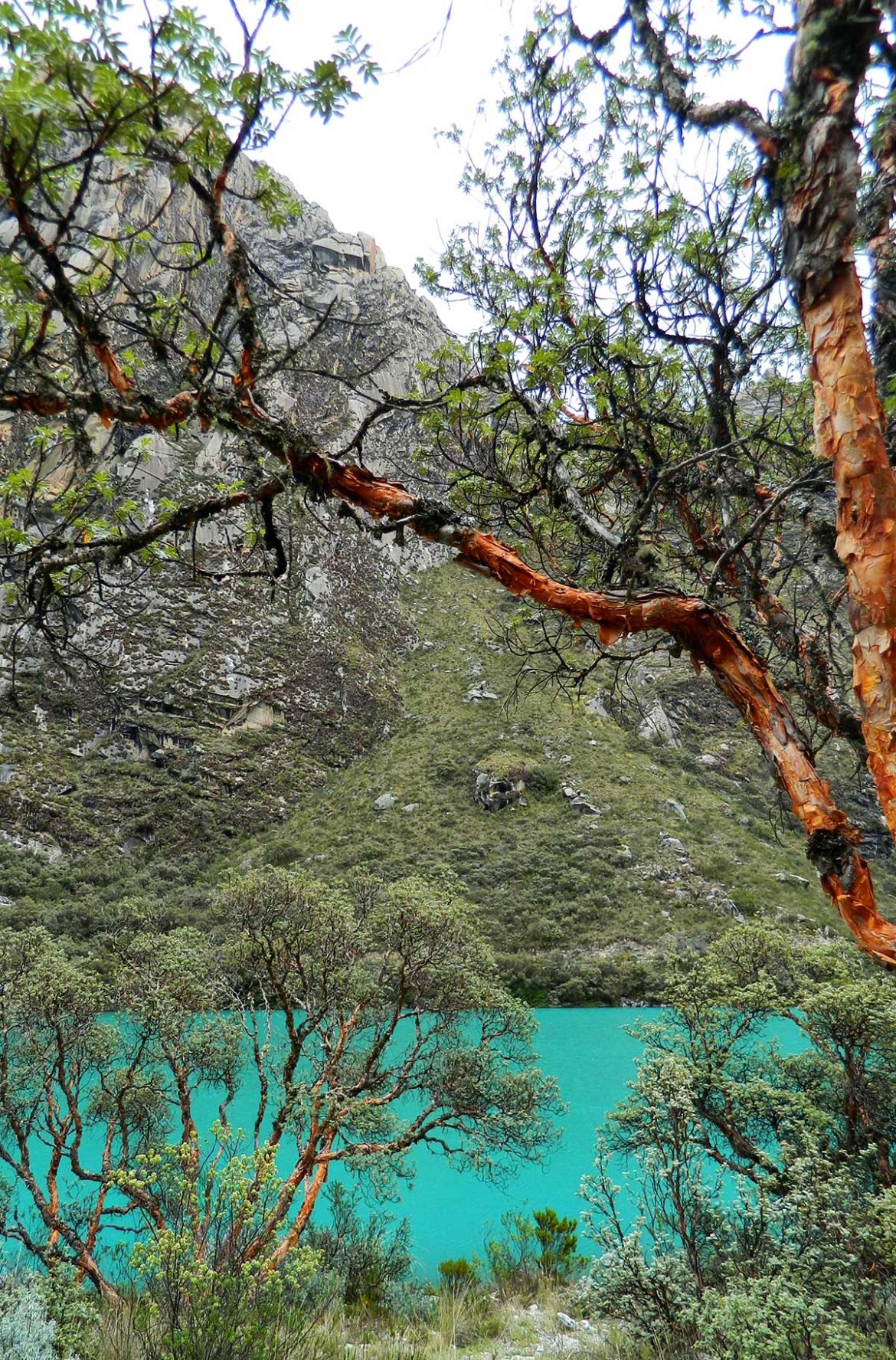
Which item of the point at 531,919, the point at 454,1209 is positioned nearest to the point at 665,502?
the point at 454,1209

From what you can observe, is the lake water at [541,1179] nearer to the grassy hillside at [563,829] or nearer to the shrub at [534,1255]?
the shrub at [534,1255]

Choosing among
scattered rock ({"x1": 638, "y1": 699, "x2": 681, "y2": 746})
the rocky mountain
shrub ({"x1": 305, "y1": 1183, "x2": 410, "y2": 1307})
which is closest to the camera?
shrub ({"x1": 305, "y1": 1183, "x2": 410, "y2": 1307})

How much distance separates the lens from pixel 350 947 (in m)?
7.22

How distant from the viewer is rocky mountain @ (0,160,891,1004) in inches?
837

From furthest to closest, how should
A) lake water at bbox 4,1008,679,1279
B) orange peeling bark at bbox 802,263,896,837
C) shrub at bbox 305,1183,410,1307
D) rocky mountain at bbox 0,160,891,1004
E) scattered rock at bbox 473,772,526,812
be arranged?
scattered rock at bbox 473,772,526,812
rocky mountain at bbox 0,160,891,1004
lake water at bbox 4,1008,679,1279
shrub at bbox 305,1183,410,1307
orange peeling bark at bbox 802,263,896,837

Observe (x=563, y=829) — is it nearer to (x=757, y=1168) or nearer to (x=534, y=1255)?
(x=534, y=1255)

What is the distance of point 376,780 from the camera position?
2723 cm

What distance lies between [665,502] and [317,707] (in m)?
28.0

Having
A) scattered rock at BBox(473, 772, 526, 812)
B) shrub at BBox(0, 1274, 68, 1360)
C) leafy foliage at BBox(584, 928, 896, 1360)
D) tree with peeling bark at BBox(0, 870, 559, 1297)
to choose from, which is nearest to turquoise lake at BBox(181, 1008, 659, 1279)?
leafy foliage at BBox(584, 928, 896, 1360)

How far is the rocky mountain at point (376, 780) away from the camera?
2127cm

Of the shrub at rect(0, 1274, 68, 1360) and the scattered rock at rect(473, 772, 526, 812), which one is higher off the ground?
the scattered rock at rect(473, 772, 526, 812)

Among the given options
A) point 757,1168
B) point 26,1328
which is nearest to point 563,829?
point 757,1168

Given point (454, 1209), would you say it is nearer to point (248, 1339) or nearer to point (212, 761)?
point (248, 1339)

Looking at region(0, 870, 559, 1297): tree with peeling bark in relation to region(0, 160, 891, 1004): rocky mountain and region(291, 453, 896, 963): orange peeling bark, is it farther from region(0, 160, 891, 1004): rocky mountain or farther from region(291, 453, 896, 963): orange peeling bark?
region(0, 160, 891, 1004): rocky mountain
